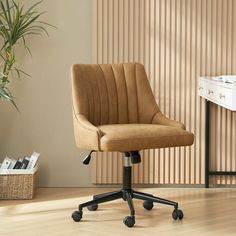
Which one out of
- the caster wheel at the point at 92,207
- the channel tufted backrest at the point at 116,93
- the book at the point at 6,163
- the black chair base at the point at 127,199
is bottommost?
the caster wheel at the point at 92,207

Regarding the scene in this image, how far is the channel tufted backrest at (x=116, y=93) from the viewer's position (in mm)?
4141

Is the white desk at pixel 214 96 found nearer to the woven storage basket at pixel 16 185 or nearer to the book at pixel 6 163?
the woven storage basket at pixel 16 185

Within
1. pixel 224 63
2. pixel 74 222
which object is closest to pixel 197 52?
pixel 224 63

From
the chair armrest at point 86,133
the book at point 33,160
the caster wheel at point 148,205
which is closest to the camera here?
the chair armrest at point 86,133

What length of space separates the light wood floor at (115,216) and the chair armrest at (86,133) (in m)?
0.46

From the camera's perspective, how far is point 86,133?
12.4 ft

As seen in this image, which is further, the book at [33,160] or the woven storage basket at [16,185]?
the book at [33,160]

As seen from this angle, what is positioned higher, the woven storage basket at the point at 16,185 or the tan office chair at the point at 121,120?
the tan office chair at the point at 121,120

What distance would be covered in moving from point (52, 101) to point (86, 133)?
1.27m

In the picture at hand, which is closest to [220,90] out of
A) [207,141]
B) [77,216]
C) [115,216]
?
[207,141]

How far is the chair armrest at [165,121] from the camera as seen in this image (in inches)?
157

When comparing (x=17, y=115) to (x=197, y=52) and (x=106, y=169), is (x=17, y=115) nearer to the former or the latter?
(x=106, y=169)

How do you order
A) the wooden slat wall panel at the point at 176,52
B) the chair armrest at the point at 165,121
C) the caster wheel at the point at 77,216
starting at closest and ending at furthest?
the caster wheel at the point at 77,216
the chair armrest at the point at 165,121
the wooden slat wall panel at the point at 176,52

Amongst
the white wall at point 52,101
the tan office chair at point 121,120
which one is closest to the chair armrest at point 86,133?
the tan office chair at point 121,120
